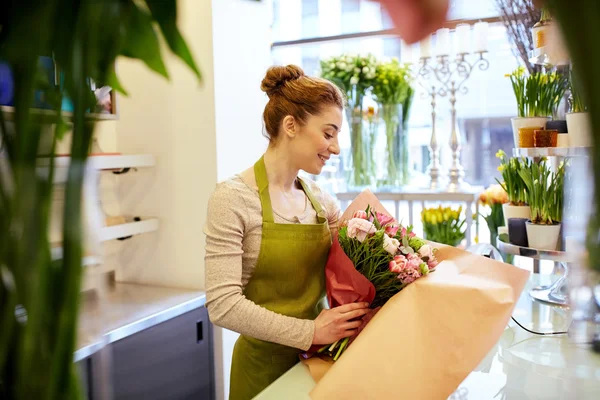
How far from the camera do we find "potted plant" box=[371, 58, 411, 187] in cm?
350

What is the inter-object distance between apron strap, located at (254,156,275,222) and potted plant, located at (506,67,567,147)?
3.01 ft

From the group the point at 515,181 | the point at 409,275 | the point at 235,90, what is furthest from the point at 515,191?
the point at 235,90

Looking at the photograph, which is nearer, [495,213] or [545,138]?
[545,138]

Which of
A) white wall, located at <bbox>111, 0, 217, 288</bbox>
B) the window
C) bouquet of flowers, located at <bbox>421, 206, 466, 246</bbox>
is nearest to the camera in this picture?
white wall, located at <bbox>111, 0, 217, 288</bbox>

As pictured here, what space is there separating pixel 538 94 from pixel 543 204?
415 mm

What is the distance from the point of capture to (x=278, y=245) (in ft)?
5.11

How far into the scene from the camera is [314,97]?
5.46 feet

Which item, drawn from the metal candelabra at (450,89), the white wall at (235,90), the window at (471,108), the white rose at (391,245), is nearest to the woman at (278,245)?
the white rose at (391,245)

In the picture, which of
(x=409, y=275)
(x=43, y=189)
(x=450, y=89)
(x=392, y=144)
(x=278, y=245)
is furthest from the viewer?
(x=392, y=144)

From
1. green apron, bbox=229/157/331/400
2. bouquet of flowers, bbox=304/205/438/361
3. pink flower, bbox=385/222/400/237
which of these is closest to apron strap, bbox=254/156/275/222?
green apron, bbox=229/157/331/400

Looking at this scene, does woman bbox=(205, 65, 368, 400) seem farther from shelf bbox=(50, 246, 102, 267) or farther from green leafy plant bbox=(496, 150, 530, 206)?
shelf bbox=(50, 246, 102, 267)

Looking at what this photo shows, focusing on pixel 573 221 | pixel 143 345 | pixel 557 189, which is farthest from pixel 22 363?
pixel 143 345

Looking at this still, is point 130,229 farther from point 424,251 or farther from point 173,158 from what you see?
point 424,251

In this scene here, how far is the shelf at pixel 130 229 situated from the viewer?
2.26 m
